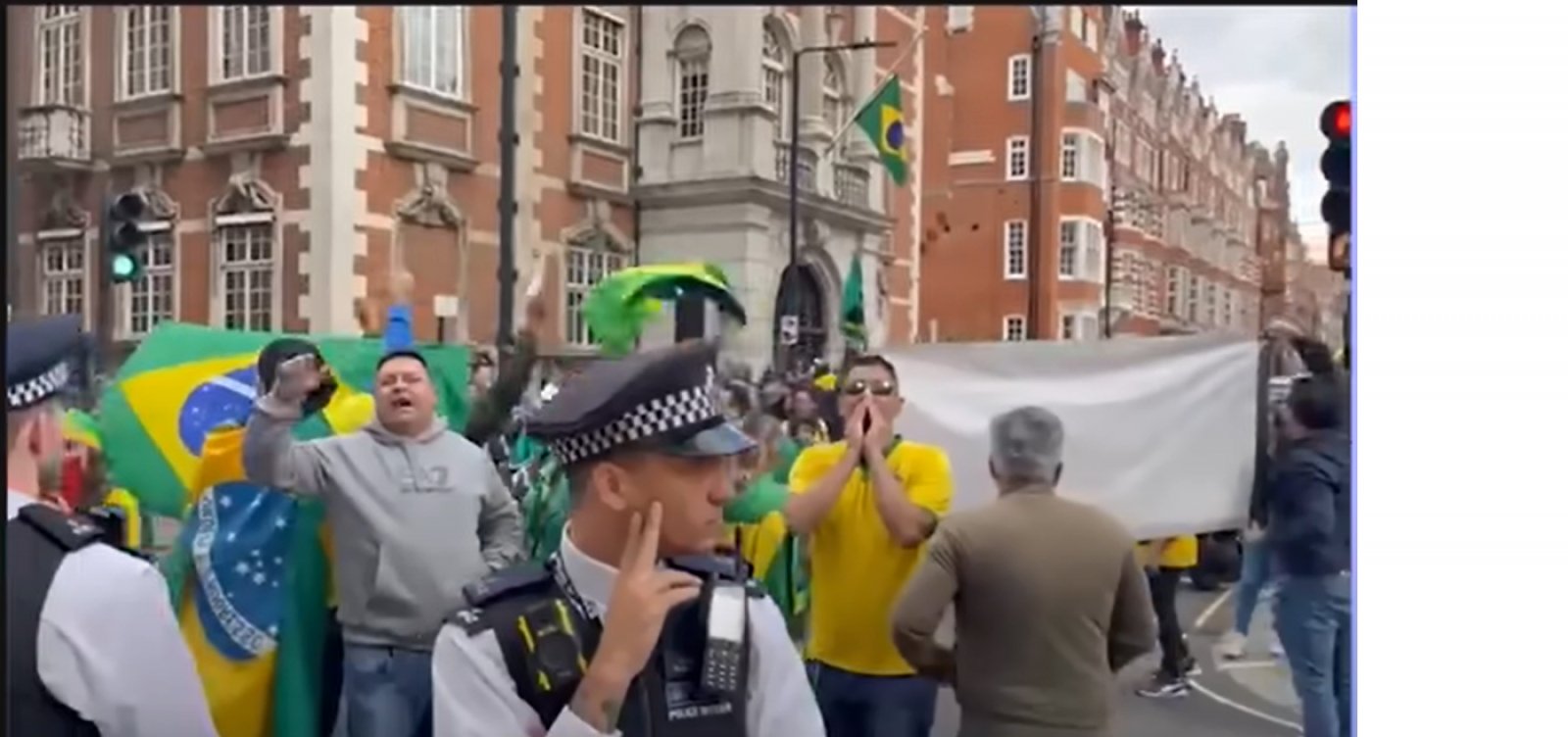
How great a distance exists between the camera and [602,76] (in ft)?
7.43

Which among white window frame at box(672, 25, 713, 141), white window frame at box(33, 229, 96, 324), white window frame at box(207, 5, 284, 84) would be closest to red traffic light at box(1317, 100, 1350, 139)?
white window frame at box(672, 25, 713, 141)

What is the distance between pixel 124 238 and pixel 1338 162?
6.42 feet

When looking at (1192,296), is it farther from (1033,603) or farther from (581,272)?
Answer: (581,272)

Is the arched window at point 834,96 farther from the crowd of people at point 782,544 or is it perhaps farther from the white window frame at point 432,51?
the white window frame at point 432,51

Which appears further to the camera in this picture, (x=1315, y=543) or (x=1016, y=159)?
(x=1016, y=159)

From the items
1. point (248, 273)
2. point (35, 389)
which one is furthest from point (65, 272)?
point (248, 273)

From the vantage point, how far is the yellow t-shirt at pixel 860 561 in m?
2.24

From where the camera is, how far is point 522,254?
226 cm

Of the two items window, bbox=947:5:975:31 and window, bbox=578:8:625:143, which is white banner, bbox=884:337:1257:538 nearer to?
window, bbox=947:5:975:31

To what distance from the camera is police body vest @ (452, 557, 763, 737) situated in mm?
1640

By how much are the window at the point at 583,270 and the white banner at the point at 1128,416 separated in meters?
0.54

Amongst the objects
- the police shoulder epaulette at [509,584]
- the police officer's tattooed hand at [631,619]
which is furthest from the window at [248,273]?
the police officer's tattooed hand at [631,619]
